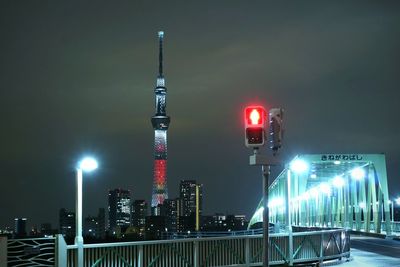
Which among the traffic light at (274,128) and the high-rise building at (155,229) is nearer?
the traffic light at (274,128)

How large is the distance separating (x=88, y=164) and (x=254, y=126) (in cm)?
782

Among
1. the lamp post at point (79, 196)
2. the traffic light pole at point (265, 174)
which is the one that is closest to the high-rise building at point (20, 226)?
the lamp post at point (79, 196)

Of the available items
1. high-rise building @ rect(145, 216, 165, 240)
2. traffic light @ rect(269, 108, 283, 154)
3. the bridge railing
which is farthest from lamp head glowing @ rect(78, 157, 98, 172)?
high-rise building @ rect(145, 216, 165, 240)

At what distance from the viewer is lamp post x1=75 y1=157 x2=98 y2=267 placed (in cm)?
1895

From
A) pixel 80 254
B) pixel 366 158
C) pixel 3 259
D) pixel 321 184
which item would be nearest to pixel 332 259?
pixel 80 254

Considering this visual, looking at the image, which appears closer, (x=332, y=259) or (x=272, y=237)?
(x=272, y=237)

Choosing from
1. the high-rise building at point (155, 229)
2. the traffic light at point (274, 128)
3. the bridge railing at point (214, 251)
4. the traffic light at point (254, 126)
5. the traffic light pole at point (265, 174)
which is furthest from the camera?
the high-rise building at point (155, 229)

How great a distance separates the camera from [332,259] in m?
28.1

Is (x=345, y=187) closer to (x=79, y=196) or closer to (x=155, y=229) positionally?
(x=155, y=229)

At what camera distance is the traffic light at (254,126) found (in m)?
12.8

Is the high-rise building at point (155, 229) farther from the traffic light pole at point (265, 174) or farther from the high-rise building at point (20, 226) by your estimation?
the traffic light pole at point (265, 174)

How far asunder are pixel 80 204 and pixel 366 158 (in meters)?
42.0

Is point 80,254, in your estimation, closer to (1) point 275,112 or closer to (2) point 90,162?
(2) point 90,162

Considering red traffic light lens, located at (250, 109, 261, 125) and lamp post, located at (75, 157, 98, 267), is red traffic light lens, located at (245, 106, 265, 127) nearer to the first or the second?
red traffic light lens, located at (250, 109, 261, 125)
